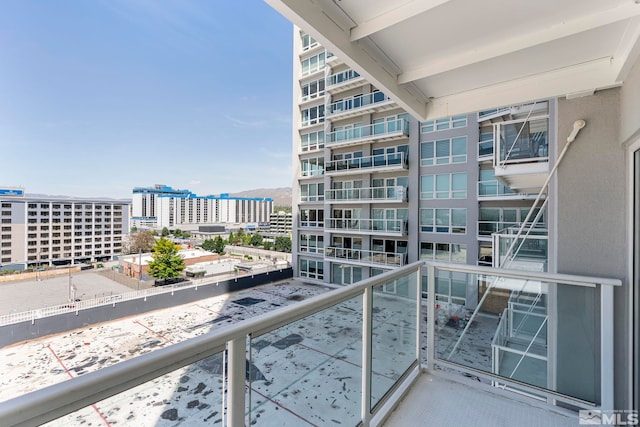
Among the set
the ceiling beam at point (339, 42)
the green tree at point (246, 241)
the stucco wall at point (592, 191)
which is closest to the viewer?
the ceiling beam at point (339, 42)

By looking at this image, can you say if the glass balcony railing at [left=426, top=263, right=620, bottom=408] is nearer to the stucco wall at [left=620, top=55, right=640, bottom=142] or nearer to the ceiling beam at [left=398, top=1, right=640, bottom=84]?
the stucco wall at [left=620, top=55, right=640, bottom=142]

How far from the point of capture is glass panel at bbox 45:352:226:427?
615mm

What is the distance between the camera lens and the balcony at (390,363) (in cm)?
69

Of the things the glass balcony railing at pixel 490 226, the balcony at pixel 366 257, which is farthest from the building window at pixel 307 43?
the glass balcony railing at pixel 490 226

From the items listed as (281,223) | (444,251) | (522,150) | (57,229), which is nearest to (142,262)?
(57,229)

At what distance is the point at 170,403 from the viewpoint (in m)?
0.76

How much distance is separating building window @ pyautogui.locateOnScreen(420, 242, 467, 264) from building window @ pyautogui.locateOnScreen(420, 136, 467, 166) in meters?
3.02

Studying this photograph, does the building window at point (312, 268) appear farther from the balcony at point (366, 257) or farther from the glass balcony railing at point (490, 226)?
the glass balcony railing at point (490, 226)

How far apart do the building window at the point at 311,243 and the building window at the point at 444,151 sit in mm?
6106

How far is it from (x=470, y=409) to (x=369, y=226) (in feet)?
33.6

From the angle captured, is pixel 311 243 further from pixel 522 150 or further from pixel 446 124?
pixel 522 150

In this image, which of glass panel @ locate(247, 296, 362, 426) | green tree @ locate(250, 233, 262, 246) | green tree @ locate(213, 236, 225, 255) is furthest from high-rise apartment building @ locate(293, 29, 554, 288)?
green tree @ locate(250, 233, 262, 246)

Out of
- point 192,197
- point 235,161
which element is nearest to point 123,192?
point 192,197

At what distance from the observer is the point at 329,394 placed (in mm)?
1422
